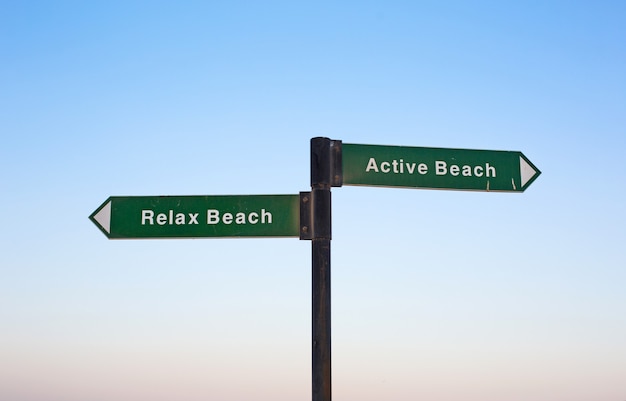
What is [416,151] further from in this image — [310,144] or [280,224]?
[280,224]

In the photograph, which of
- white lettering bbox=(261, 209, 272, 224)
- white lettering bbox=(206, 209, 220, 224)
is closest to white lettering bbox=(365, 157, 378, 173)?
white lettering bbox=(261, 209, 272, 224)

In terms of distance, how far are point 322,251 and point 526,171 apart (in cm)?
227

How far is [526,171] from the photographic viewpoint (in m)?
6.62

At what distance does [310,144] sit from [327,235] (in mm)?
851

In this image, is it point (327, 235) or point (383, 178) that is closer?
point (327, 235)

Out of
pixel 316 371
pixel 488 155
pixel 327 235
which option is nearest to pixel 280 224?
pixel 327 235

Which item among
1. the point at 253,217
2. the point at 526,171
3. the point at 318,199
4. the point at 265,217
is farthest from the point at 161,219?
the point at 526,171

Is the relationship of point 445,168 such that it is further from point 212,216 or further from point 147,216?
point 147,216

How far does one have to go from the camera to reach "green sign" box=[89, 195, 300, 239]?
6.21 metres

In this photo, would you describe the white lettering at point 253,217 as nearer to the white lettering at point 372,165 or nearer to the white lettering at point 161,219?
the white lettering at point 161,219

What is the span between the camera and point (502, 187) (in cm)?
656

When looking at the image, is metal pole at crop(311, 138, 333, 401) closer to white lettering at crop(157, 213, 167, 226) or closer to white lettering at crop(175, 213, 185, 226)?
white lettering at crop(175, 213, 185, 226)

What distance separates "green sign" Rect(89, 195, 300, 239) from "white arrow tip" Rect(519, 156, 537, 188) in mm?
2247

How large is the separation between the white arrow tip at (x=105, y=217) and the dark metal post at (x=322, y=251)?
1.96 m
